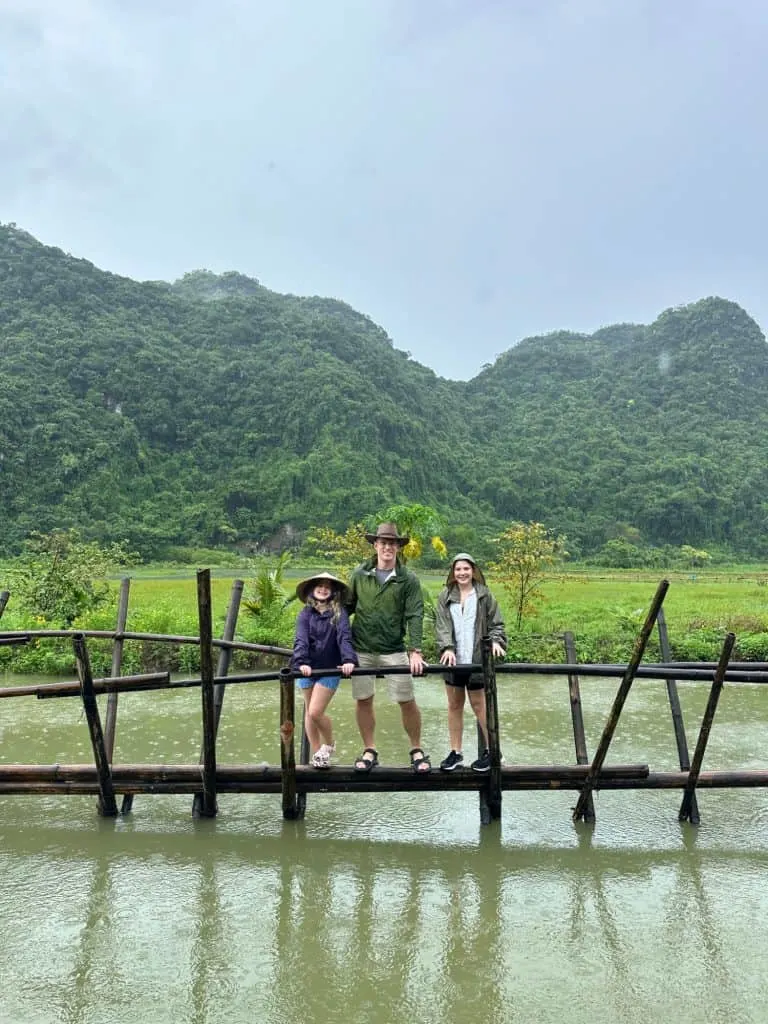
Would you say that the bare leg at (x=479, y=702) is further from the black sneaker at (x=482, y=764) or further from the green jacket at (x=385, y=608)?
the green jacket at (x=385, y=608)

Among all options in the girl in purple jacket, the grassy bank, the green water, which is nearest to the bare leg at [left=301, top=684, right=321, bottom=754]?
the girl in purple jacket

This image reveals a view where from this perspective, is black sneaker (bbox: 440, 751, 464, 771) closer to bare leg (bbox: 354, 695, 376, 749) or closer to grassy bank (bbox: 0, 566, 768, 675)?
bare leg (bbox: 354, 695, 376, 749)

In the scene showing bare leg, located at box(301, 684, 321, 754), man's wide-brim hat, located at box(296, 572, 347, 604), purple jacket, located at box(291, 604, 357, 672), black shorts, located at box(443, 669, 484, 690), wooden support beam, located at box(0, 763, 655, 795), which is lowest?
wooden support beam, located at box(0, 763, 655, 795)

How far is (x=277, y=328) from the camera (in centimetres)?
7394

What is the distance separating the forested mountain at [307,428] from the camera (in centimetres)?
4656

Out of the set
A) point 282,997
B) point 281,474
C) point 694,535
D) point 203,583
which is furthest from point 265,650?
point 694,535

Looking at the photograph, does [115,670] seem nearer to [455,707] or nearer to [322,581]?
[322,581]

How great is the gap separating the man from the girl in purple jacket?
14cm

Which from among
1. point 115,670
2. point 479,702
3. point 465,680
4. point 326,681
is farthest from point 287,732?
point 115,670

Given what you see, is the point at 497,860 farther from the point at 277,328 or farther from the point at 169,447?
the point at 277,328

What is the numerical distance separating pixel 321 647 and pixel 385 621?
445mm

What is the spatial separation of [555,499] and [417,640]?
178ft

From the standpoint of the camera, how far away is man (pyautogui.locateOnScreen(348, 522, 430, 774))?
4.70 meters

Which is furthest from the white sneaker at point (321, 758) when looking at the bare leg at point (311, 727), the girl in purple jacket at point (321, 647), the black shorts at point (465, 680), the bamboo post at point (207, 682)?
the black shorts at point (465, 680)
